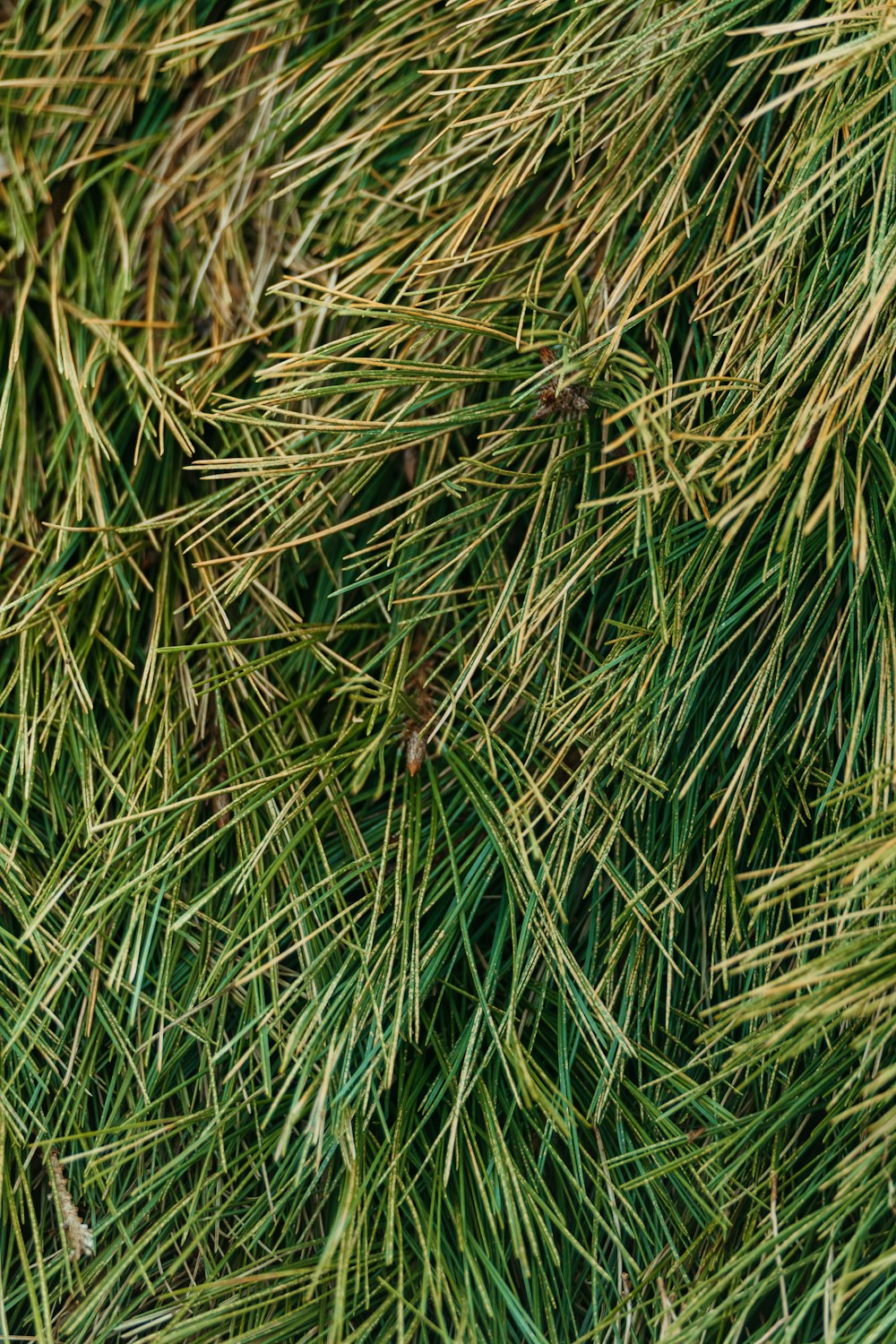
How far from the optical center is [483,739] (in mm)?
564

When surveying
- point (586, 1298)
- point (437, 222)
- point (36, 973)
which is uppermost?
point (437, 222)

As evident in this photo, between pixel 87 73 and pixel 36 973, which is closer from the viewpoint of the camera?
pixel 36 973

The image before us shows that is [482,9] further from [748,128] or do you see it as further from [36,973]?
[36,973]

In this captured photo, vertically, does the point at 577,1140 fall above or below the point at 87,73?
below

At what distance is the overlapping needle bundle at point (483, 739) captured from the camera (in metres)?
0.50

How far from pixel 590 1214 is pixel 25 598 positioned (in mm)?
412

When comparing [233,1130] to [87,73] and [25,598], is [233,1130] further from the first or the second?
[87,73]

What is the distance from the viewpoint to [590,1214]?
1.77ft

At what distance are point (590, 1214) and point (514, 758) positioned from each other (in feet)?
0.71

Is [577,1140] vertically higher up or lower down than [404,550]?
lower down

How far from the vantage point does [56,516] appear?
2.11 ft

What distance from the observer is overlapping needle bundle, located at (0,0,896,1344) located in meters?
0.50

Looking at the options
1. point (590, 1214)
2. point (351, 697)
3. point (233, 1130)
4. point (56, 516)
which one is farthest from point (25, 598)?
point (590, 1214)

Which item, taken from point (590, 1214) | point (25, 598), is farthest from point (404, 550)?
point (590, 1214)
